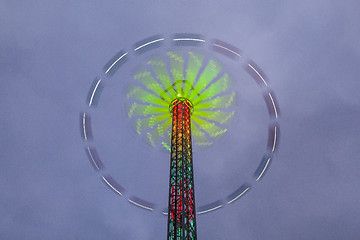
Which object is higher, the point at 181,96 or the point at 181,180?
the point at 181,96

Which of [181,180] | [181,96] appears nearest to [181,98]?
[181,96]

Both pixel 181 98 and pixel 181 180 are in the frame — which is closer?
pixel 181 180

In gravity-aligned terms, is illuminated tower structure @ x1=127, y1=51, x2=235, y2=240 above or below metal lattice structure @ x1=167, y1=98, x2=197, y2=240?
above

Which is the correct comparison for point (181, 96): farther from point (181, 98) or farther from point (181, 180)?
point (181, 180)

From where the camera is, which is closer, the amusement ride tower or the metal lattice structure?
the metal lattice structure

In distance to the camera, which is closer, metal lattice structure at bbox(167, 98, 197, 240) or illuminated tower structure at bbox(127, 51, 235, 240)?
metal lattice structure at bbox(167, 98, 197, 240)
